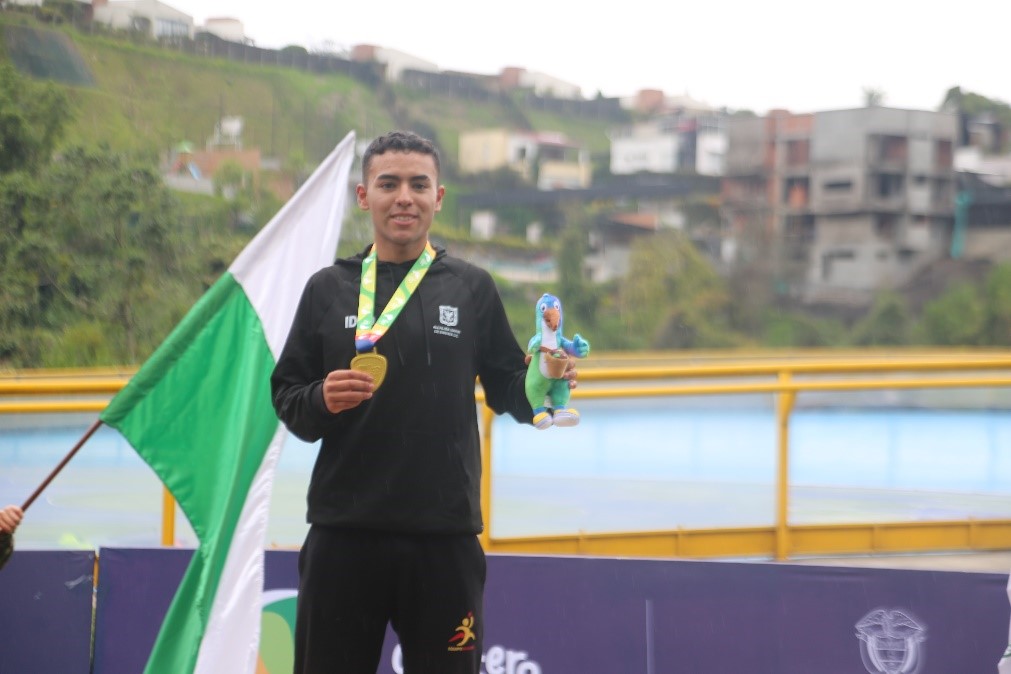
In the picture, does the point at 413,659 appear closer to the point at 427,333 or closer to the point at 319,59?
the point at 427,333

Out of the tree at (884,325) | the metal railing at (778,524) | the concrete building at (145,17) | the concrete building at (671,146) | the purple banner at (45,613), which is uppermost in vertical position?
the concrete building at (671,146)

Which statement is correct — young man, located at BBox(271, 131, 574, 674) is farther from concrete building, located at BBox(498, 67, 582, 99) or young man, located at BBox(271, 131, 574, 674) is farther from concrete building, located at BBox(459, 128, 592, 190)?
concrete building, located at BBox(498, 67, 582, 99)

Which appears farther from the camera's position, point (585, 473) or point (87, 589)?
point (585, 473)

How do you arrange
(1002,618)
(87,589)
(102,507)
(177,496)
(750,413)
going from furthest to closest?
(750,413) < (102,507) < (87,589) < (1002,618) < (177,496)

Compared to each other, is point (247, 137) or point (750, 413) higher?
point (247, 137)

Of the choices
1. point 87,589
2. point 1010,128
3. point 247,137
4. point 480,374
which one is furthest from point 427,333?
point 1010,128

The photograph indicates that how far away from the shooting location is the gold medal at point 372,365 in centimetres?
289

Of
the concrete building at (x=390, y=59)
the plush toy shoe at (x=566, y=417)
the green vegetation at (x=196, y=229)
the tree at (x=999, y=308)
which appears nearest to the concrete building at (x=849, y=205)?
the green vegetation at (x=196, y=229)

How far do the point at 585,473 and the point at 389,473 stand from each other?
7.19 m

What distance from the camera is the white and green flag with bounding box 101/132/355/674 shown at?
13.6 feet

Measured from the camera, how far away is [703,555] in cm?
712

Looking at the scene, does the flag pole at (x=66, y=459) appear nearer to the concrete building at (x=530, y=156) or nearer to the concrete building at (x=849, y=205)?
the concrete building at (x=530, y=156)

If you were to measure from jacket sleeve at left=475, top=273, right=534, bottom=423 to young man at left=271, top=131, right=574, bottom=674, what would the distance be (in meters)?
0.06

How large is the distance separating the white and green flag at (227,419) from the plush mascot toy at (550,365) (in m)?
1.50
